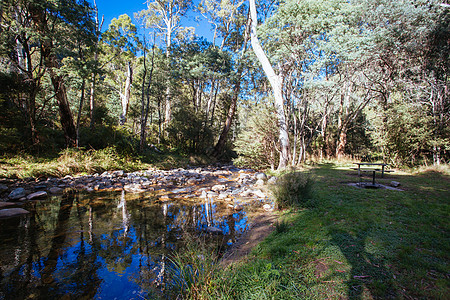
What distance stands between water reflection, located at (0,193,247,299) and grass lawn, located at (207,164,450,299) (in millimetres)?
1078

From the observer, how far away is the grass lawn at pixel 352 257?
Answer: 1843mm

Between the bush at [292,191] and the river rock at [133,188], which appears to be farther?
the river rock at [133,188]

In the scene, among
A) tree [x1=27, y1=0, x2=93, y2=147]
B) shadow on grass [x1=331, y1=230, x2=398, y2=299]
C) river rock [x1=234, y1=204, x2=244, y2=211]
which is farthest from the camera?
tree [x1=27, y1=0, x2=93, y2=147]

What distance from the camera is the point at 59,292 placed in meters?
2.26

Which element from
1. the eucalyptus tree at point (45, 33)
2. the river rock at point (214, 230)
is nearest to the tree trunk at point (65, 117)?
the eucalyptus tree at point (45, 33)

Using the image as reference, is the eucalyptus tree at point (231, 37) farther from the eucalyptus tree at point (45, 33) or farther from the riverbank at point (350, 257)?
the riverbank at point (350, 257)

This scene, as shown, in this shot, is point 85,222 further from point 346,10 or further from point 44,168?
point 346,10

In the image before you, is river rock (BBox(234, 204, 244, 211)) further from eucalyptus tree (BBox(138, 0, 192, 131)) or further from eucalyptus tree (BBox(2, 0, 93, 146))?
eucalyptus tree (BBox(138, 0, 192, 131))

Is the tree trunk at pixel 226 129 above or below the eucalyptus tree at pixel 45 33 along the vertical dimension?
below

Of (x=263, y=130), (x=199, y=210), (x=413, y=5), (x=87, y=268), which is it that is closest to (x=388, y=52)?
(x=413, y=5)

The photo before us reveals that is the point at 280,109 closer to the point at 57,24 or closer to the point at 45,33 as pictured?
the point at 45,33

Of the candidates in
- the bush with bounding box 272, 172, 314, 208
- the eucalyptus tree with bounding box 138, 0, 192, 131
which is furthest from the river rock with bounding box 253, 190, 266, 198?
the eucalyptus tree with bounding box 138, 0, 192, 131

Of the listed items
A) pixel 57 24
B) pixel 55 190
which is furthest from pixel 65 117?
pixel 55 190

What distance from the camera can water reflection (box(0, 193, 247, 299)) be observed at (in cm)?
237
